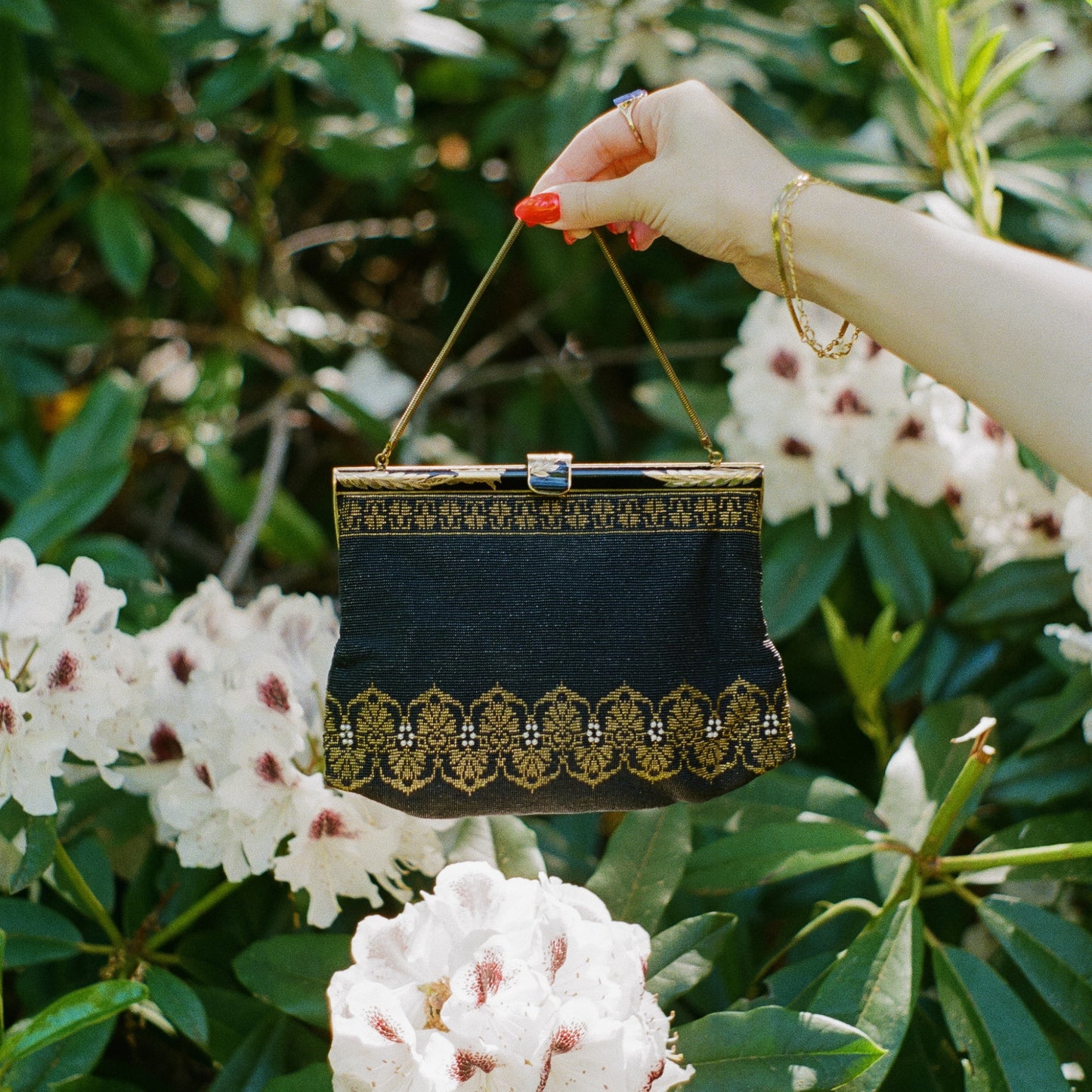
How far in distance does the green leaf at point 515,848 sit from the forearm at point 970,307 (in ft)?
1.73

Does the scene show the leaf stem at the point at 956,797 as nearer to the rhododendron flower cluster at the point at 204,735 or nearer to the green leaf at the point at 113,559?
the rhododendron flower cluster at the point at 204,735

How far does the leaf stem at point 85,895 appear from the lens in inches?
35.4

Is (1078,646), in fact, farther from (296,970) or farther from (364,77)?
(364,77)

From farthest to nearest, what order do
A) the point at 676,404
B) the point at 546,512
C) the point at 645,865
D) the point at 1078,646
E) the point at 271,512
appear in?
the point at 271,512
the point at 676,404
the point at 1078,646
the point at 645,865
the point at 546,512

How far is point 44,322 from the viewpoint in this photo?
1.65 m

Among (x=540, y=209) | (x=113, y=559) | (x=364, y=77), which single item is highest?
(x=364, y=77)

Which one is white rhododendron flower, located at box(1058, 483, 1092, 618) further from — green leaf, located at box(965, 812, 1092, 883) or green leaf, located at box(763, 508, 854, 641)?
green leaf, located at box(763, 508, 854, 641)

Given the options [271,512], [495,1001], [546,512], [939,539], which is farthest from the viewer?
[271,512]

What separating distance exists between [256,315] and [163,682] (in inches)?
38.3

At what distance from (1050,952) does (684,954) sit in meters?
0.36

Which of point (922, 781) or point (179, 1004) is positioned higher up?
point (922, 781)

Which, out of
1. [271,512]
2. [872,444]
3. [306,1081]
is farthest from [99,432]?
[872,444]

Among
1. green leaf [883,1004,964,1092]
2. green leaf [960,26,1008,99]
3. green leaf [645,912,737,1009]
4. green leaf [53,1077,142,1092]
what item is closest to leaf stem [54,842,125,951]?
green leaf [53,1077,142,1092]

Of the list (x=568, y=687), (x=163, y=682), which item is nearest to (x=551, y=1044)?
(x=568, y=687)
